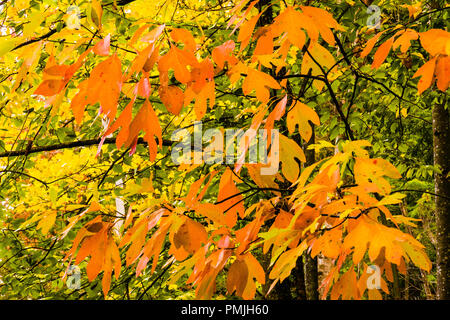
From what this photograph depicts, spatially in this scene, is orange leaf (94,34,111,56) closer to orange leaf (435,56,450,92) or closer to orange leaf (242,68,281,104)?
orange leaf (242,68,281,104)

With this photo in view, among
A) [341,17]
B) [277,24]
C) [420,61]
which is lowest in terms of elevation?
[277,24]

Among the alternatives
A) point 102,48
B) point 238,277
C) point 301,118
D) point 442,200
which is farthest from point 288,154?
point 442,200

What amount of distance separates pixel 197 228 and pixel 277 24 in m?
0.68

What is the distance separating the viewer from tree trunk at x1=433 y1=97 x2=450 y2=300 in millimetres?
3580

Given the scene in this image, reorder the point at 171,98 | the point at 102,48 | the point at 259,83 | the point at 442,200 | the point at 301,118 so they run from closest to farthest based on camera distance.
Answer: the point at 102,48 → the point at 171,98 → the point at 259,83 → the point at 301,118 → the point at 442,200

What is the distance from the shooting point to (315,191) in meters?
0.97

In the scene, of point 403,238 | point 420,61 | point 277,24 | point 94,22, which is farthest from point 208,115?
point 403,238

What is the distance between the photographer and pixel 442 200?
3684 millimetres

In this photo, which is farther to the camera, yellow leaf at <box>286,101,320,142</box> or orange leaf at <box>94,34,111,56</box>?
yellow leaf at <box>286,101,320,142</box>

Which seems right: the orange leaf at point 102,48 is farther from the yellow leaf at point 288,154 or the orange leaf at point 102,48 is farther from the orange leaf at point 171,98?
the yellow leaf at point 288,154

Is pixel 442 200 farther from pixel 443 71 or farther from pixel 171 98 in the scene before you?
pixel 171 98

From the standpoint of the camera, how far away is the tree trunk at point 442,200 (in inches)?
141

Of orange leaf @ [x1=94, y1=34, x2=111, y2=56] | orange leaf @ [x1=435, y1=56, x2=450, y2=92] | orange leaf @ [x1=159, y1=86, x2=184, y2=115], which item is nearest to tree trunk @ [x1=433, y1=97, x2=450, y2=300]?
orange leaf @ [x1=435, y1=56, x2=450, y2=92]
